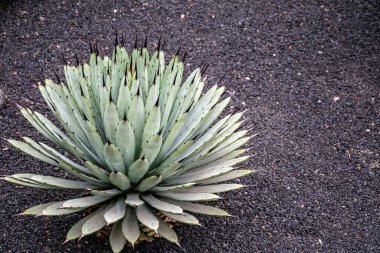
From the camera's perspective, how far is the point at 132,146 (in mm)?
2854

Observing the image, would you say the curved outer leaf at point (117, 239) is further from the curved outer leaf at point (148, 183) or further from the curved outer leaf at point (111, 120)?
the curved outer leaf at point (111, 120)

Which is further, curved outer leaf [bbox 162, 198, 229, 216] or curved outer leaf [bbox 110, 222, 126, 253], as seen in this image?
curved outer leaf [bbox 162, 198, 229, 216]

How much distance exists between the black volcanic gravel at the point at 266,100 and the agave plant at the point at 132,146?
0.45 metres

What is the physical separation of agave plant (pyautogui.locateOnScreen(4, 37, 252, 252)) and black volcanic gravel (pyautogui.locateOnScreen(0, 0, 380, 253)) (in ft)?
1.48

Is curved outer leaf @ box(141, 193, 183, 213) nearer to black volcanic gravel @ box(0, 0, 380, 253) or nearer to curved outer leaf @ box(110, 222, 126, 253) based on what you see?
curved outer leaf @ box(110, 222, 126, 253)

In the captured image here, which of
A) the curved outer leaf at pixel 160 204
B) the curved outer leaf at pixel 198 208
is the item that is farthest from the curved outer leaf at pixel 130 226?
the curved outer leaf at pixel 198 208

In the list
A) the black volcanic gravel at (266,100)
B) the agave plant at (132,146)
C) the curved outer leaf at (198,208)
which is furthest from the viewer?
the black volcanic gravel at (266,100)

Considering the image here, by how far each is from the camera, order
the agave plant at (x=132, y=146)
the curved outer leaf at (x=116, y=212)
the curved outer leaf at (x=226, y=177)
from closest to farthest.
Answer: the curved outer leaf at (x=116, y=212) → the agave plant at (x=132, y=146) → the curved outer leaf at (x=226, y=177)

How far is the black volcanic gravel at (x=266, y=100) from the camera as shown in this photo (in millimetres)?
3490

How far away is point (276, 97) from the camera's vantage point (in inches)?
178

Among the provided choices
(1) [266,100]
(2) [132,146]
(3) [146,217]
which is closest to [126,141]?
(2) [132,146]

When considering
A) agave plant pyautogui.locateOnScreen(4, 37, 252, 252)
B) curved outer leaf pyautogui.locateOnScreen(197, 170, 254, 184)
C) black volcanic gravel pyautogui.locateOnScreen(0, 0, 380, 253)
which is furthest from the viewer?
black volcanic gravel pyautogui.locateOnScreen(0, 0, 380, 253)

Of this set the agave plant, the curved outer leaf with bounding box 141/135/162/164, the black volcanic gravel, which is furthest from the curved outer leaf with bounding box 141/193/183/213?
the black volcanic gravel

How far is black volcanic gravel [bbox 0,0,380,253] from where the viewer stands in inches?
137
